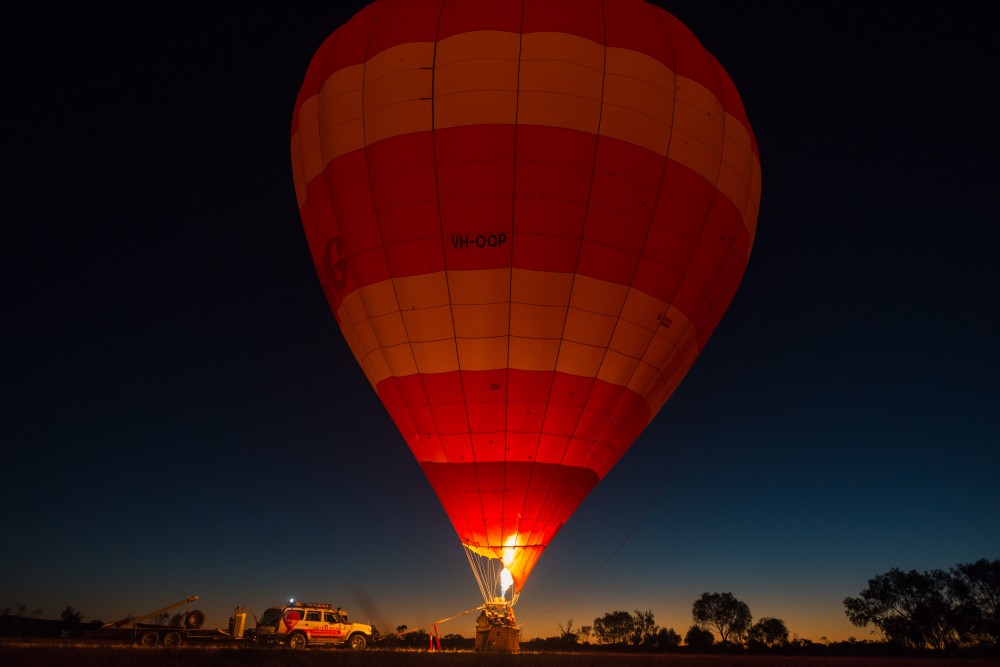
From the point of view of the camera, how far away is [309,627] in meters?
15.3

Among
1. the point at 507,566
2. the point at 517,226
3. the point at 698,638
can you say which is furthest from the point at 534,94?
the point at 698,638

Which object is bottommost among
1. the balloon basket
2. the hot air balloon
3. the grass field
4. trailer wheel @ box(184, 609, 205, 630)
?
the grass field

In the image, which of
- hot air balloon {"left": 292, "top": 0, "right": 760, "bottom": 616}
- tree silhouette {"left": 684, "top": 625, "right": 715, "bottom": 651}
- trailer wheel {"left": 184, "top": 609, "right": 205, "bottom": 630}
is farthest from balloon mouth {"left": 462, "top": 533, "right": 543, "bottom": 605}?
tree silhouette {"left": 684, "top": 625, "right": 715, "bottom": 651}

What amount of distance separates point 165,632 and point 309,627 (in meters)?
3.31

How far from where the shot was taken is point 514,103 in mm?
12242

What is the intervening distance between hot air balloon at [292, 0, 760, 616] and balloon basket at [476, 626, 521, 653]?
1.81 feet

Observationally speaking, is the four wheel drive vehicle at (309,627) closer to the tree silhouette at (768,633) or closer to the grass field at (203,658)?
the grass field at (203,658)

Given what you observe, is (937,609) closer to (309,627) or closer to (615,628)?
(615,628)

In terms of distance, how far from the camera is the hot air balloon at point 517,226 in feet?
40.4

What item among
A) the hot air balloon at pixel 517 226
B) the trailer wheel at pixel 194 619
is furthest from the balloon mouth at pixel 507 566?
the trailer wheel at pixel 194 619

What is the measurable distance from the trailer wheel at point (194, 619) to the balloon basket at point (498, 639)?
5.36 metres

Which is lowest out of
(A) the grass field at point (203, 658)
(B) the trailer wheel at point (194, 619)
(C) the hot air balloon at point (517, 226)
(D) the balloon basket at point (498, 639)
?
(A) the grass field at point (203, 658)

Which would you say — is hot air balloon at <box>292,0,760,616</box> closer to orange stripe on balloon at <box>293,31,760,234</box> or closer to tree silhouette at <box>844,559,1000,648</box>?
orange stripe on balloon at <box>293,31,760,234</box>

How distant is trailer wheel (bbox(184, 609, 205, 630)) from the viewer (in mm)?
13164
